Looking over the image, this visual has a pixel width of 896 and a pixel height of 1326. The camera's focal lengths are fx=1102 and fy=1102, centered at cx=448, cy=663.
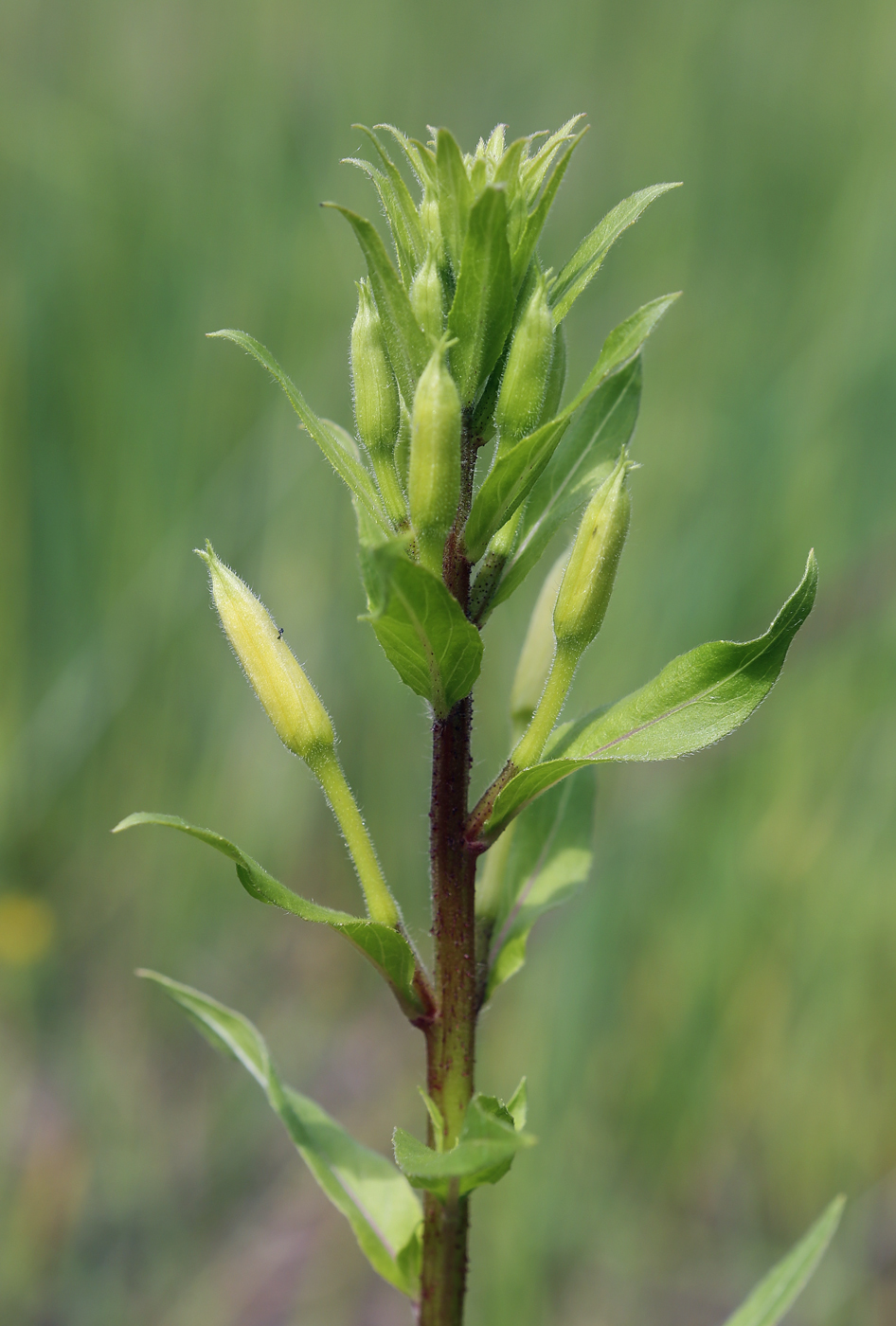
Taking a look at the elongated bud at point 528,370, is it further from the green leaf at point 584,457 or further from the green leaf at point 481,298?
the green leaf at point 584,457

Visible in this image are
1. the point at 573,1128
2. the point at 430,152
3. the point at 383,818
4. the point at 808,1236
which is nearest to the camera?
the point at 430,152

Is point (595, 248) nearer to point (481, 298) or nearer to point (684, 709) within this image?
point (481, 298)

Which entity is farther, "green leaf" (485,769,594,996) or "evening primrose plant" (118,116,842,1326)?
"green leaf" (485,769,594,996)

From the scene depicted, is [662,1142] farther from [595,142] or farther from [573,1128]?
[595,142]

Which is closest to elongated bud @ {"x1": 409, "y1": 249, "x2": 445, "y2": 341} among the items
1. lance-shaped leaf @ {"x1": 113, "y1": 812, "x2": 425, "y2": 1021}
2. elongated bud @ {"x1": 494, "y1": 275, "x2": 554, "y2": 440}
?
elongated bud @ {"x1": 494, "y1": 275, "x2": 554, "y2": 440}

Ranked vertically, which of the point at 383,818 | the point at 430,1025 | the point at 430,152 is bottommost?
the point at 383,818

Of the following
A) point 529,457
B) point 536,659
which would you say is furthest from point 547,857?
point 529,457

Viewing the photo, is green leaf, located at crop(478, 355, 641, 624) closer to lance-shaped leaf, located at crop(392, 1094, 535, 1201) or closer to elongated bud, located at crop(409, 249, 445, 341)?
elongated bud, located at crop(409, 249, 445, 341)

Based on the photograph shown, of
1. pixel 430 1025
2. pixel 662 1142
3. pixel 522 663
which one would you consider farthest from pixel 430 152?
pixel 662 1142

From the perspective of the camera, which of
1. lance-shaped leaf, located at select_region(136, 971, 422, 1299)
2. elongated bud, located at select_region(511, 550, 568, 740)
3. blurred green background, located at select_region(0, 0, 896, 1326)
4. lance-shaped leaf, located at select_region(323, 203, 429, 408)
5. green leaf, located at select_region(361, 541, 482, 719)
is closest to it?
green leaf, located at select_region(361, 541, 482, 719)
